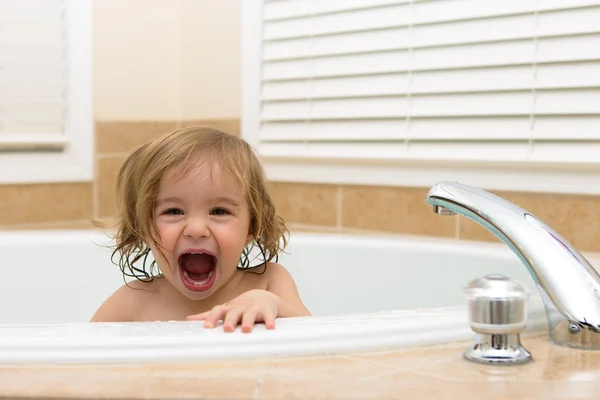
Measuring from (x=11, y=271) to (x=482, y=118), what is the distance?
1030mm

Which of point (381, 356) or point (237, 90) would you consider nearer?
point (381, 356)

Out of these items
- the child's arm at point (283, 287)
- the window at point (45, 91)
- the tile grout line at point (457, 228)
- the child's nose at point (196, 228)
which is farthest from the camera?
the window at point (45, 91)

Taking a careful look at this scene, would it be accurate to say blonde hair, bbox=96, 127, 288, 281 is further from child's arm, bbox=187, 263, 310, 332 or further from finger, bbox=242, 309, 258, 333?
finger, bbox=242, 309, 258, 333

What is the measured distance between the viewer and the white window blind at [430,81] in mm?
1596

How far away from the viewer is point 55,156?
7.12 feet

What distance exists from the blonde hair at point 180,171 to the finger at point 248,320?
379mm

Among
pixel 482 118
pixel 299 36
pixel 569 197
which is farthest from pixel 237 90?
pixel 569 197

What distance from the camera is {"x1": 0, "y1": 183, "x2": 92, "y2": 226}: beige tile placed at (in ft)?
6.83

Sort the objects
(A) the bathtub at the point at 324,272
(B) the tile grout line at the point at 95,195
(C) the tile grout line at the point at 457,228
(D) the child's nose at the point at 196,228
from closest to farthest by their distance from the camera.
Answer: (D) the child's nose at the point at 196,228, (A) the bathtub at the point at 324,272, (C) the tile grout line at the point at 457,228, (B) the tile grout line at the point at 95,195

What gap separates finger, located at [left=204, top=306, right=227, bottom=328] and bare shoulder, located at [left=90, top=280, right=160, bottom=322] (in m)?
0.46

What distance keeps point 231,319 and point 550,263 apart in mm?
337

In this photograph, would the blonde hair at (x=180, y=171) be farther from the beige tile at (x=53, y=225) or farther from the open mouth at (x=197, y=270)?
the beige tile at (x=53, y=225)

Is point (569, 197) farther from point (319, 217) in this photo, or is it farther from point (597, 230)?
point (319, 217)

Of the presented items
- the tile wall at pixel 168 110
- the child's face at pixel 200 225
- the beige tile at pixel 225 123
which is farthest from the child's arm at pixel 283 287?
the beige tile at pixel 225 123
